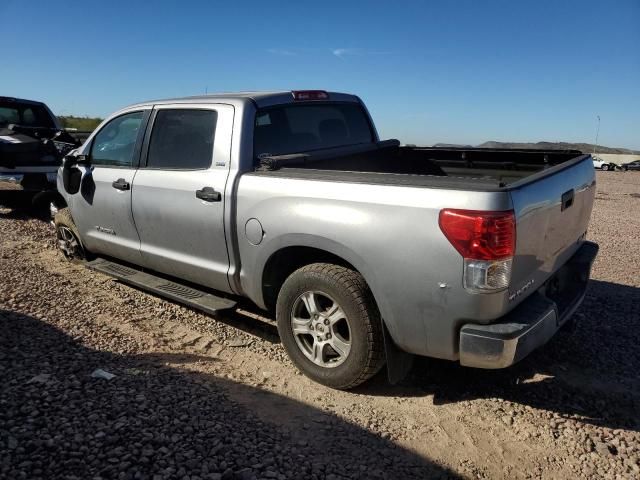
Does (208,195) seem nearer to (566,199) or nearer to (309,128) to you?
(309,128)

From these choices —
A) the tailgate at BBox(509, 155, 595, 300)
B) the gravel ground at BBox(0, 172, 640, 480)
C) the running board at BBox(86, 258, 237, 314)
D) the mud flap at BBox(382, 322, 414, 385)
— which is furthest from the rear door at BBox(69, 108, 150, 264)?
the tailgate at BBox(509, 155, 595, 300)

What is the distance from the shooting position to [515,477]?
2574mm

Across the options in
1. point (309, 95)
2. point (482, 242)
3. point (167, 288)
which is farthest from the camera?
point (309, 95)

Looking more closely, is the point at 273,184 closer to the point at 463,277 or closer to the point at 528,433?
the point at 463,277

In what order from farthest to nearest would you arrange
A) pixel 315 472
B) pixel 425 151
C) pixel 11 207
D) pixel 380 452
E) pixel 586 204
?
pixel 11 207 < pixel 425 151 < pixel 586 204 < pixel 380 452 < pixel 315 472

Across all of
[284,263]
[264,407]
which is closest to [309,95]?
[284,263]

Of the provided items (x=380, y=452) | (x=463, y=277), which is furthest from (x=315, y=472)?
(x=463, y=277)

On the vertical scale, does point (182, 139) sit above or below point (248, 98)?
below

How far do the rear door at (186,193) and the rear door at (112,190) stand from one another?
0.17 m

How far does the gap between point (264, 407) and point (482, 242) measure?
5.49 ft

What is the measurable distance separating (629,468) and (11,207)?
10.1 meters

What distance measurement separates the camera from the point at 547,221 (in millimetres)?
2924

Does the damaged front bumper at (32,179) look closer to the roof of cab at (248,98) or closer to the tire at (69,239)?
the tire at (69,239)

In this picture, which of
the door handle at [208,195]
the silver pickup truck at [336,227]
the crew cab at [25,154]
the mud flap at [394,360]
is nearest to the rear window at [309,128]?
the silver pickup truck at [336,227]
